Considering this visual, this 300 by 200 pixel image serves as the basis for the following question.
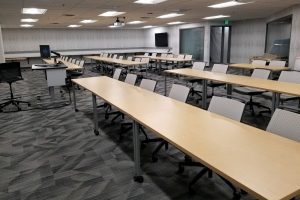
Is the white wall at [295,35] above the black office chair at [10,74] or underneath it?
above

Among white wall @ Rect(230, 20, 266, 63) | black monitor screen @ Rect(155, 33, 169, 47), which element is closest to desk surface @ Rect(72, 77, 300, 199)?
white wall @ Rect(230, 20, 266, 63)

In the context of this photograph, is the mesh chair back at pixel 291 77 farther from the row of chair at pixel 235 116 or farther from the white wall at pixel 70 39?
the white wall at pixel 70 39

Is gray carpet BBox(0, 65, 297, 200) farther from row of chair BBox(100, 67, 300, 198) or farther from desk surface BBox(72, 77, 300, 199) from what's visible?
desk surface BBox(72, 77, 300, 199)

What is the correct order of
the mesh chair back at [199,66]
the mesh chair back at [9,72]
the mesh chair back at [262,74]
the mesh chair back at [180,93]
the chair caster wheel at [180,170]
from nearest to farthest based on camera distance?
1. the chair caster wheel at [180,170]
2. the mesh chair back at [180,93]
3. the mesh chair back at [262,74]
4. the mesh chair back at [9,72]
5. the mesh chair back at [199,66]

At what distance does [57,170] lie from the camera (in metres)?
3.02

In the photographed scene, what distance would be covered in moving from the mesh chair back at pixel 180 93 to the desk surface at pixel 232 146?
298mm

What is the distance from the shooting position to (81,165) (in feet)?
10.3

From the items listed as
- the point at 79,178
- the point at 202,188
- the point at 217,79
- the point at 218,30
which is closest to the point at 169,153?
the point at 202,188

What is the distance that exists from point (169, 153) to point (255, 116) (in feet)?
7.71

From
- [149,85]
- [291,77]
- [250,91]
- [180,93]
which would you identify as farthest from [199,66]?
[180,93]

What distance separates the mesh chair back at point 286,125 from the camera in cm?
198

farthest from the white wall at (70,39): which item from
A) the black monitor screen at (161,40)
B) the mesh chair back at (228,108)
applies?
the mesh chair back at (228,108)

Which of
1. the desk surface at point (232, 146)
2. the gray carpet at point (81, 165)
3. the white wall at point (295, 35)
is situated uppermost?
the white wall at point (295, 35)

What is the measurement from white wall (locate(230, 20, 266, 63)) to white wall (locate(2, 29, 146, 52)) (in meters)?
7.96
